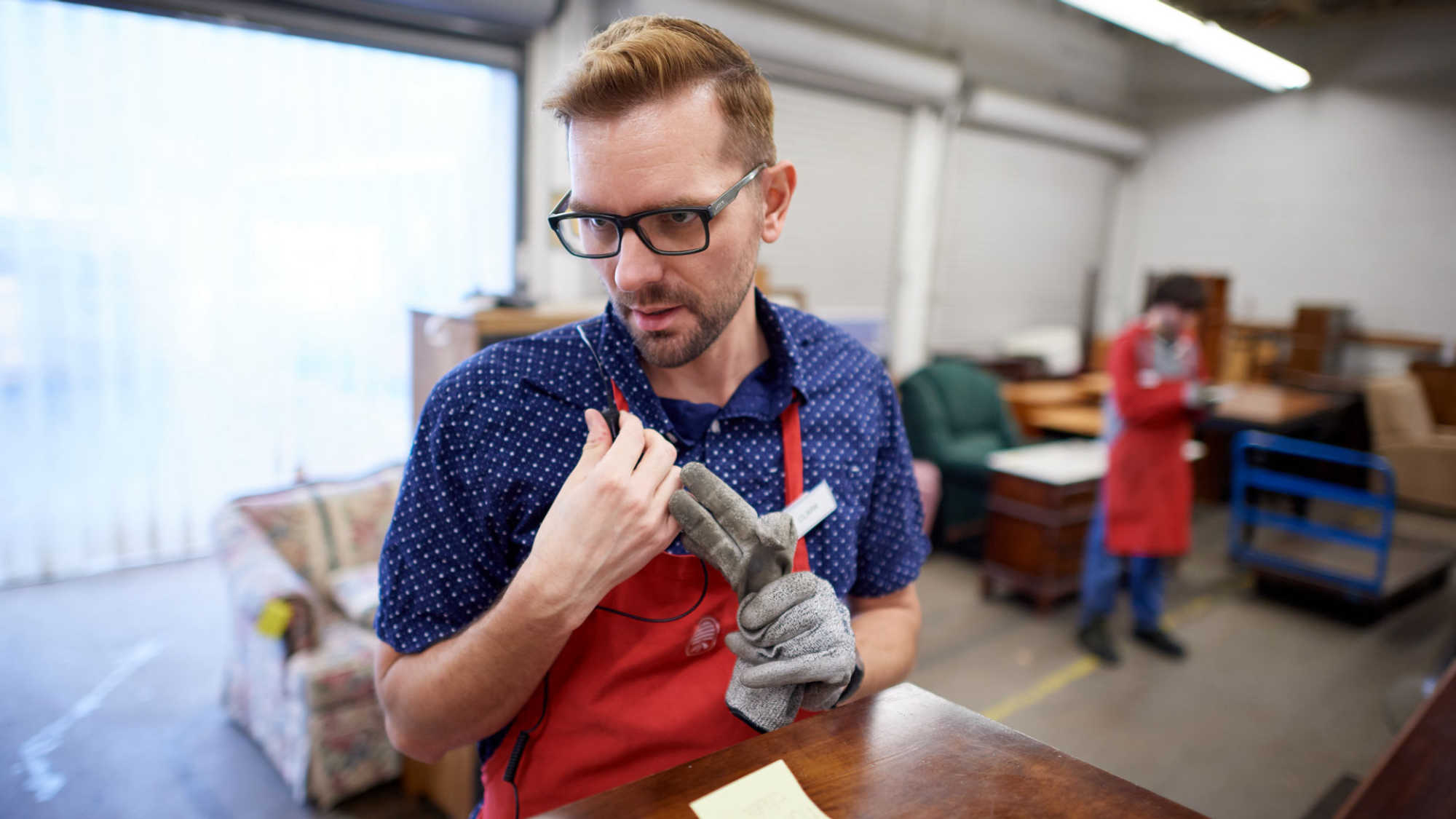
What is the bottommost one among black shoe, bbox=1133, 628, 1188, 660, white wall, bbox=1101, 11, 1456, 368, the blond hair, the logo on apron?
black shoe, bbox=1133, 628, 1188, 660

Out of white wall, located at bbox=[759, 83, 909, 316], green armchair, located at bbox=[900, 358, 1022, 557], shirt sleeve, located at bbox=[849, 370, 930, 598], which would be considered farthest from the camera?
white wall, located at bbox=[759, 83, 909, 316]

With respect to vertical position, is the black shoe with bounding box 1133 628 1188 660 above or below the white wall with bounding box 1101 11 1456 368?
below

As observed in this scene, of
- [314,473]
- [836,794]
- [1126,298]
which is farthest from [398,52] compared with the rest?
[1126,298]

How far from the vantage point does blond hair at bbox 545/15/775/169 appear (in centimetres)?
104

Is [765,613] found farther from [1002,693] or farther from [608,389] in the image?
[1002,693]

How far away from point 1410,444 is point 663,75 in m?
6.95

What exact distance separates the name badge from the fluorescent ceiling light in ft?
15.1

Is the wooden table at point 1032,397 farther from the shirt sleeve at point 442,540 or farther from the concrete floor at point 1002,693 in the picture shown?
the shirt sleeve at point 442,540

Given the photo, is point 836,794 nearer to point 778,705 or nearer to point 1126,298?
point 778,705

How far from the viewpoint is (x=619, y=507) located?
0.95 m

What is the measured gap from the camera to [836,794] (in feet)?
2.78

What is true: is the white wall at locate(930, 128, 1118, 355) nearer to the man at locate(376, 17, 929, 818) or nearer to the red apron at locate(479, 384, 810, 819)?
the man at locate(376, 17, 929, 818)

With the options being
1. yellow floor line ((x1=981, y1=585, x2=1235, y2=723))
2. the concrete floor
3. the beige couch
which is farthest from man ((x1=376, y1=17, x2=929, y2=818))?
the beige couch

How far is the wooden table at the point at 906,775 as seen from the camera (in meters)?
0.83
